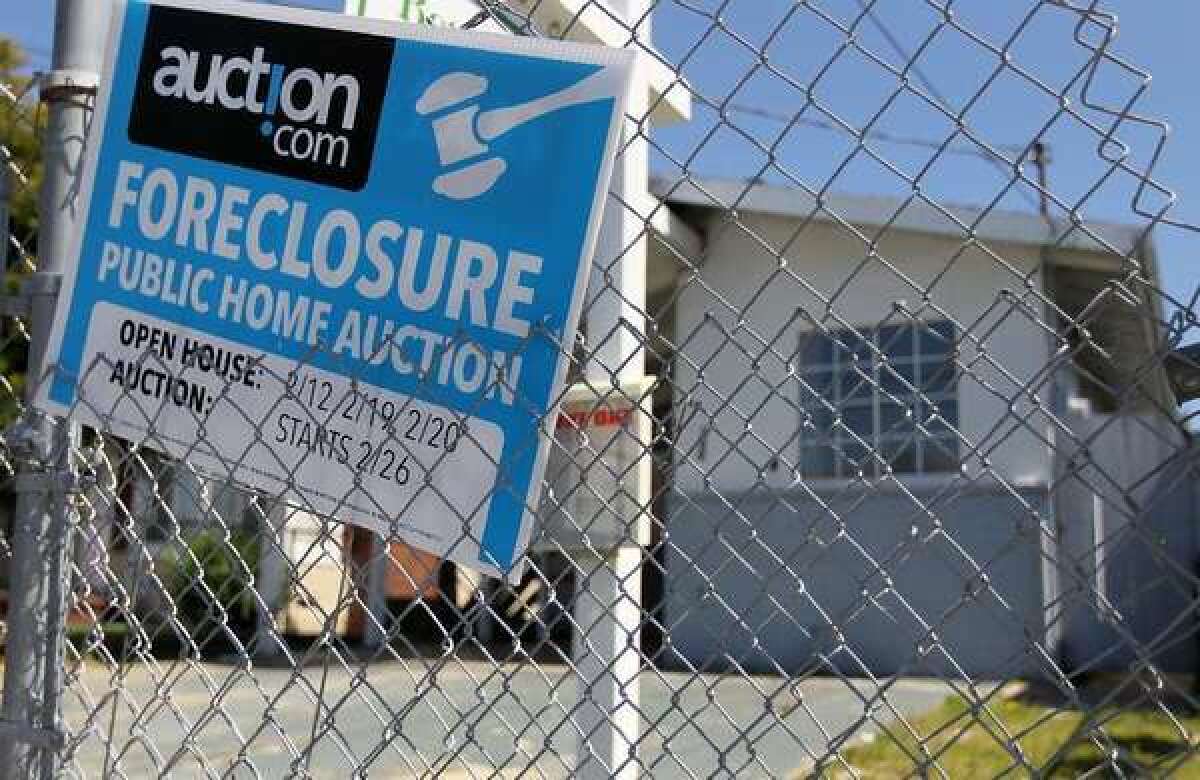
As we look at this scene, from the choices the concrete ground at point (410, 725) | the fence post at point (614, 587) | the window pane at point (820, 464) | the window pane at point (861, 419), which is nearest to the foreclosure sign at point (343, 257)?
the fence post at point (614, 587)

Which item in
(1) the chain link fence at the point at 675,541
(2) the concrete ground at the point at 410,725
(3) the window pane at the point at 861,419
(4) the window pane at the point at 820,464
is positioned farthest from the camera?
(4) the window pane at the point at 820,464

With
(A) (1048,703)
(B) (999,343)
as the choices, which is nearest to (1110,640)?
(A) (1048,703)

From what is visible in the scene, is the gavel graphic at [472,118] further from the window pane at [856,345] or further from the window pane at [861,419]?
the window pane at [861,419]

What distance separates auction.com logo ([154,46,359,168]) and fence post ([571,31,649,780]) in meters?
0.48

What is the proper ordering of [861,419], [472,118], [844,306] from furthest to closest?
[861,419] < [844,306] < [472,118]

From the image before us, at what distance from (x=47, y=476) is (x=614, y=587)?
1074mm

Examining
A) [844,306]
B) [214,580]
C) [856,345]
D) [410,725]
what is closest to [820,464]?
[844,306]

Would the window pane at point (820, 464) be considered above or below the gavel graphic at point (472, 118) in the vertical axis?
below

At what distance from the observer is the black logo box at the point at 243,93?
193 centimetres

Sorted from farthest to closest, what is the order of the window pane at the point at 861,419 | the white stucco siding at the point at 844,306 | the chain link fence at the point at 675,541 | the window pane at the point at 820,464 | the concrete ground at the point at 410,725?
1. the window pane at the point at 820,464
2. the window pane at the point at 861,419
3. the white stucco siding at the point at 844,306
4. the concrete ground at the point at 410,725
5. the chain link fence at the point at 675,541

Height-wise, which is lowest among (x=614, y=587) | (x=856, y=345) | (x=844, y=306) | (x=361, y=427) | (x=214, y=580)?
(x=214, y=580)

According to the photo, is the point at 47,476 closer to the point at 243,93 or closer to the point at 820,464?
the point at 243,93

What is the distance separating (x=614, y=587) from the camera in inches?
91.3

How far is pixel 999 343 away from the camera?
10.3 m
